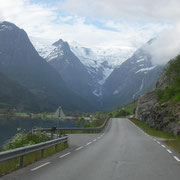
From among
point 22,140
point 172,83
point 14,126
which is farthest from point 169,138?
point 14,126

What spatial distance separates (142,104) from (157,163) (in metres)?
78.6

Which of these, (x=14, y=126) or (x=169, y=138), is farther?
(x=14, y=126)

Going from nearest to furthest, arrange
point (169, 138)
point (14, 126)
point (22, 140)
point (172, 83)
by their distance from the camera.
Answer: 1. point (22, 140)
2. point (169, 138)
3. point (172, 83)
4. point (14, 126)

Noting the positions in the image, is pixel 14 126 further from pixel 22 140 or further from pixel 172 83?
pixel 22 140

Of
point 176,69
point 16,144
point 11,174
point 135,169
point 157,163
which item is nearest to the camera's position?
point 11,174

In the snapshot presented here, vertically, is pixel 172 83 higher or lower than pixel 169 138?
higher

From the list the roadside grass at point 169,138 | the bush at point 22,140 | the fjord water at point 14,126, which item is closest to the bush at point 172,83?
the roadside grass at point 169,138

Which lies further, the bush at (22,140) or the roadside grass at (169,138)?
the roadside grass at (169,138)

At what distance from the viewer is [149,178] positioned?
376 inches

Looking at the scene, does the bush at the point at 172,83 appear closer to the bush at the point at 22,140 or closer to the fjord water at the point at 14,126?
the fjord water at the point at 14,126

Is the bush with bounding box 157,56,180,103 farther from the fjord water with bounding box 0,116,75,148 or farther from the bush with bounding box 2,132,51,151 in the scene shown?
the bush with bounding box 2,132,51,151

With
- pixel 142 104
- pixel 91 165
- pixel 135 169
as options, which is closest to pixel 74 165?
pixel 91 165

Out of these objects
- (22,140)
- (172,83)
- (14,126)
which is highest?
(172,83)

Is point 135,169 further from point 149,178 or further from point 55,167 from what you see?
point 55,167
